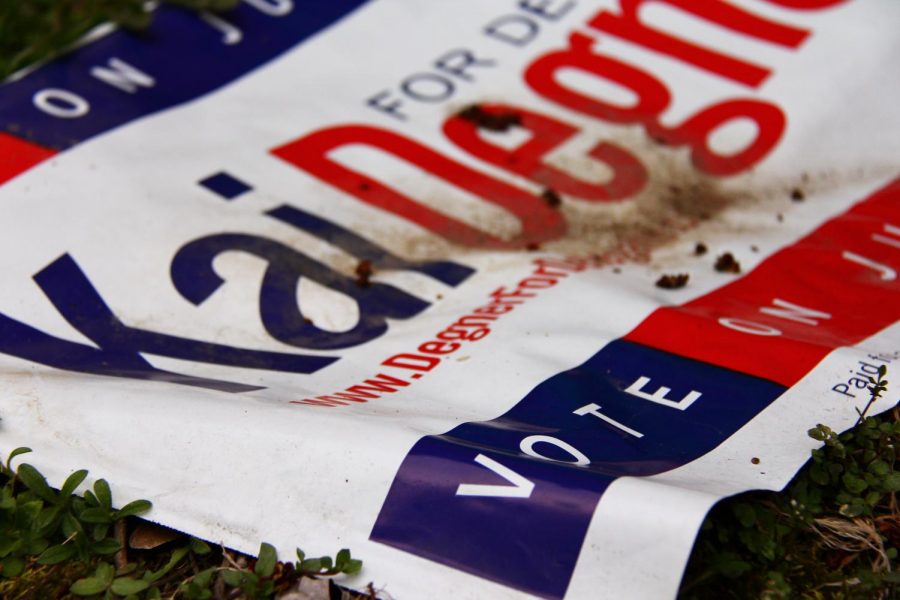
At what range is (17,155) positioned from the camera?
7.31ft

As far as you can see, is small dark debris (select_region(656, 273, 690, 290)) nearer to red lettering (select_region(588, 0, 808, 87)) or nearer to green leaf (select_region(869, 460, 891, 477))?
green leaf (select_region(869, 460, 891, 477))

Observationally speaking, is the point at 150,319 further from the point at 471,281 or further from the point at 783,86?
the point at 783,86

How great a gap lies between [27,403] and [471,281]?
0.97 m

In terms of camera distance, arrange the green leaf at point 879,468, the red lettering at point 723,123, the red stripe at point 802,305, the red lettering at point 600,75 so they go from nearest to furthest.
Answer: the green leaf at point 879,468
the red stripe at point 802,305
the red lettering at point 723,123
the red lettering at point 600,75

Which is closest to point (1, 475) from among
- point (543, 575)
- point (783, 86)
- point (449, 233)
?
point (543, 575)

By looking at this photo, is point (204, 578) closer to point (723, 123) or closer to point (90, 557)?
point (90, 557)

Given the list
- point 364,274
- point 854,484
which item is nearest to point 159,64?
point 364,274

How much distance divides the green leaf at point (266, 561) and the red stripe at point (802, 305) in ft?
2.67

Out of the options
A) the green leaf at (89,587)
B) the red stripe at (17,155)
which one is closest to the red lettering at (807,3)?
the red stripe at (17,155)

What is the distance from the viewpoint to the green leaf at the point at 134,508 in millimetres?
1495

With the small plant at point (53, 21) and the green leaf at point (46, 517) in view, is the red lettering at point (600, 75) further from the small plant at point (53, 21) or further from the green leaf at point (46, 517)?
the green leaf at point (46, 517)

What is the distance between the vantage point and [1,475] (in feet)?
5.28

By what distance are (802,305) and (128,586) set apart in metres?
1.41

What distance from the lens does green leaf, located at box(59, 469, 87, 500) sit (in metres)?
1.52
